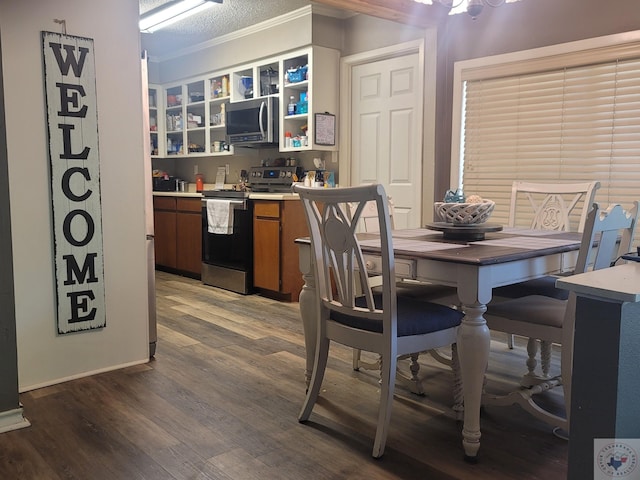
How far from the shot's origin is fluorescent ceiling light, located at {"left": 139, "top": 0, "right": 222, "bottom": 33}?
4.29 metres

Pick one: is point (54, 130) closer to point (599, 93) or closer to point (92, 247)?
point (92, 247)

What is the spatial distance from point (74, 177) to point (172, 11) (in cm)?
243

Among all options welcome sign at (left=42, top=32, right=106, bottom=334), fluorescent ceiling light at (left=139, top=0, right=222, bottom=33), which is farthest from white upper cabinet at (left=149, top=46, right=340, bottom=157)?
welcome sign at (left=42, top=32, right=106, bottom=334)

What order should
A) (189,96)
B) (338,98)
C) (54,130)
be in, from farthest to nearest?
(189,96)
(338,98)
(54,130)

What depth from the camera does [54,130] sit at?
8.45 feet

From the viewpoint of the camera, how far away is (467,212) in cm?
241

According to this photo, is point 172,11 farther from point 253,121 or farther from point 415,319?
point 415,319

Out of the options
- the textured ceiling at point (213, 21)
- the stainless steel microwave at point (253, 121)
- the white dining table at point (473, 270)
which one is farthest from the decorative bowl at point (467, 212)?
Result: the stainless steel microwave at point (253, 121)

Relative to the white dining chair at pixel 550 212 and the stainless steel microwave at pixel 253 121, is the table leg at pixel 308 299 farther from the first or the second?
the stainless steel microwave at pixel 253 121

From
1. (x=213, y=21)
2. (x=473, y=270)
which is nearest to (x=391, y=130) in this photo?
Result: (x=213, y=21)

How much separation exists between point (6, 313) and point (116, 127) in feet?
3.54

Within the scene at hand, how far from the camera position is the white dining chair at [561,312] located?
1.94m

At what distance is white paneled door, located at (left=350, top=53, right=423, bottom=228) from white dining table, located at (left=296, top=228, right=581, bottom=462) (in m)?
2.11

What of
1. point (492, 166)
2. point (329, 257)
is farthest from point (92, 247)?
point (492, 166)
